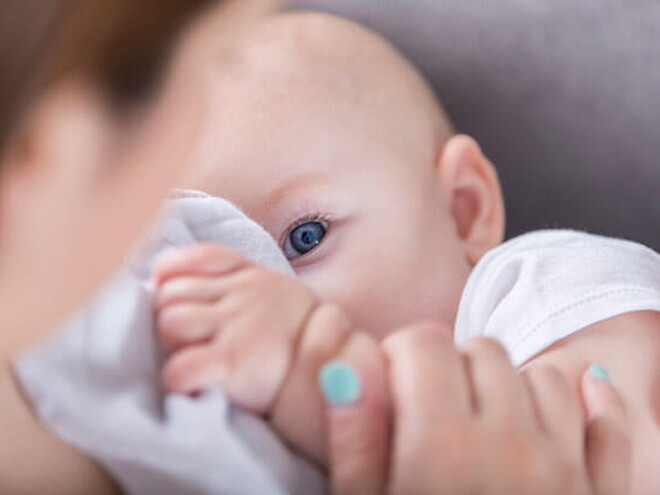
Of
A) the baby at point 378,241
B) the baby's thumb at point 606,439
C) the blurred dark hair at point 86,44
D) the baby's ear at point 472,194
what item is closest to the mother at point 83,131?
the blurred dark hair at point 86,44

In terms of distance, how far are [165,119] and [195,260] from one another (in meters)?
0.14

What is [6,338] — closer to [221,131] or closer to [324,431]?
[324,431]

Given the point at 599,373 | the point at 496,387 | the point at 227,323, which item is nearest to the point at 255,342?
the point at 227,323

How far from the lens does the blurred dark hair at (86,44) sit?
297mm

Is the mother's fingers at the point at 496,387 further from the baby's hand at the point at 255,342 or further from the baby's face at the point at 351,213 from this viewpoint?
the baby's face at the point at 351,213

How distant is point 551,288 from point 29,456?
0.41 metres

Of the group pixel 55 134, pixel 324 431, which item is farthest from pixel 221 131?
pixel 55 134

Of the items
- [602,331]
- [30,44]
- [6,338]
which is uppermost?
[30,44]

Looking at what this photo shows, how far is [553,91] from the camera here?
3.17ft

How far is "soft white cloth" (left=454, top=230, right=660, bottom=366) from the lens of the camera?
71cm

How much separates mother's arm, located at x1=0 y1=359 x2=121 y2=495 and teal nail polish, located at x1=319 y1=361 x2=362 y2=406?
0.12m

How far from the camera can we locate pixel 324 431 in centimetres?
49

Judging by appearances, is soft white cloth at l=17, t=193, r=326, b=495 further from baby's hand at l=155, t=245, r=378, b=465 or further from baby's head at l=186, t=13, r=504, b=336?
baby's head at l=186, t=13, r=504, b=336

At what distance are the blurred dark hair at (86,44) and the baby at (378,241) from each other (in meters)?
0.17
